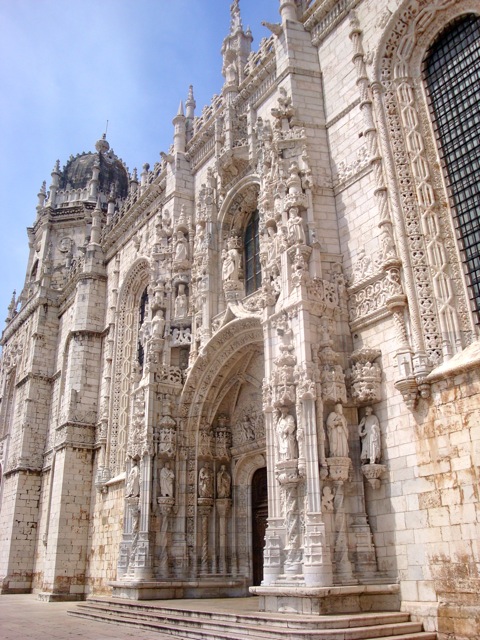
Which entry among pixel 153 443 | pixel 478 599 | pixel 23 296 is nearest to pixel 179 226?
pixel 153 443

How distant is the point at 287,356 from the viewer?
39.1 feet

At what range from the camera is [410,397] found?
10477mm

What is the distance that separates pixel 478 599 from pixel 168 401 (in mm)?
9872

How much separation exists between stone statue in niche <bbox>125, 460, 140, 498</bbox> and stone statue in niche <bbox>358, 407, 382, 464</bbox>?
7301mm

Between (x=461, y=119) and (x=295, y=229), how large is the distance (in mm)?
3798

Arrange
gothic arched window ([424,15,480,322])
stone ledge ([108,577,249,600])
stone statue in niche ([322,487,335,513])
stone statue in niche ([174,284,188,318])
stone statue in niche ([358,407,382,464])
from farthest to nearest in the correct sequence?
stone statue in niche ([174,284,188,318]) < stone ledge ([108,577,249,600]) < gothic arched window ([424,15,480,322]) < stone statue in niche ([358,407,382,464]) < stone statue in niche ([322,487,335,513])

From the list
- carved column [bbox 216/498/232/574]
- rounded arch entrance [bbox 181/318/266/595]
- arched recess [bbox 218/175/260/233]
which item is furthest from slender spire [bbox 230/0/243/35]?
carved column [bbox 216/498/232/574]

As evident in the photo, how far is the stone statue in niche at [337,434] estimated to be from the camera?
1101 cm

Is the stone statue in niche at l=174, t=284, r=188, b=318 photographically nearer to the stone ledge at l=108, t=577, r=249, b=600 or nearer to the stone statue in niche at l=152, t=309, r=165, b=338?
the stone statue in niche at l=152, t=309, r=165, b=338

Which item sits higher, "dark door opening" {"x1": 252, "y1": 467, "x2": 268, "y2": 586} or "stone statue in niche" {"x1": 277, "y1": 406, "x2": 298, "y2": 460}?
"stone statue in niche" {"x1": 277, "y1": 406, "x2": 298, "y2": 460}

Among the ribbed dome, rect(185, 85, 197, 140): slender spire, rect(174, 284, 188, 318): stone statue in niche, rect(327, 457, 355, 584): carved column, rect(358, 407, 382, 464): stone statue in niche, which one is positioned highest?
the ribbed dome

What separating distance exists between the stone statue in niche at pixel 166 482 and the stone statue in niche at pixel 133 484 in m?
0.70

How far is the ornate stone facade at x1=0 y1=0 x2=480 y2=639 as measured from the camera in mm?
10375

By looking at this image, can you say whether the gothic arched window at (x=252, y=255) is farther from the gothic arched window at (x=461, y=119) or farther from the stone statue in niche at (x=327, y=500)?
the stone statue in niche at (x=327, y=500)
